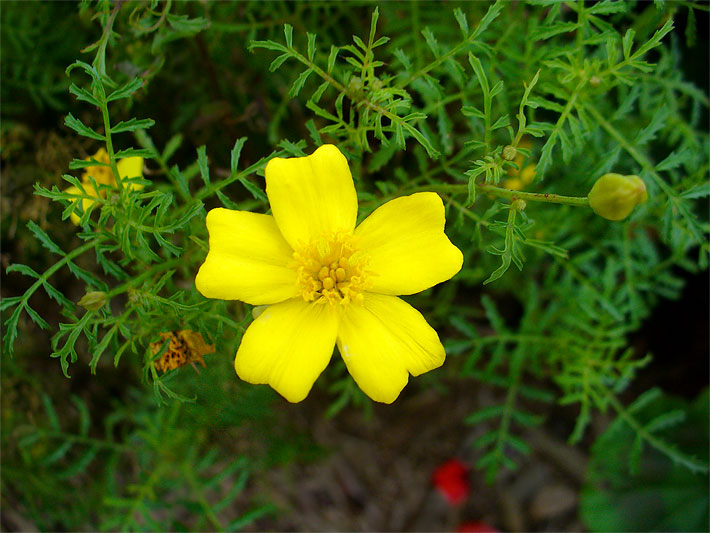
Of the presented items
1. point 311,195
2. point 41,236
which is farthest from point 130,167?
point 311,195

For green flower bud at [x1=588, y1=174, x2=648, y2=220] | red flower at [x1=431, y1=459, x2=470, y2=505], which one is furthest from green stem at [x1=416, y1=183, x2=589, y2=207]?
red flower at [x1=431, y1=459, x2=470, y2=505]

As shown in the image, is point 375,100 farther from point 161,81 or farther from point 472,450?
point 472,450

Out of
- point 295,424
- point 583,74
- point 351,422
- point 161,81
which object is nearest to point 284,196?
point 583,74

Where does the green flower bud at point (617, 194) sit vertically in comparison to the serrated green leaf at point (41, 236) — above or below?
above

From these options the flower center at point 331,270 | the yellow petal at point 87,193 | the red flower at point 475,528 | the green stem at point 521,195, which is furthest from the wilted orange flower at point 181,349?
the red flower at point 475,528

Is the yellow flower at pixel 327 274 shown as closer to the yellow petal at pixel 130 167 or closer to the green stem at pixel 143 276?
the green stem at pixel 143 276

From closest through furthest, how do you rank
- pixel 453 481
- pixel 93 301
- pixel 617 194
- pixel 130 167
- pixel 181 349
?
pixel 617 194 → pixel 93 301 → pixel 181 349 → pixel 130 167 → pixel 453 481

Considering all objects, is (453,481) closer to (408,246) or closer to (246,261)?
(408,246)
